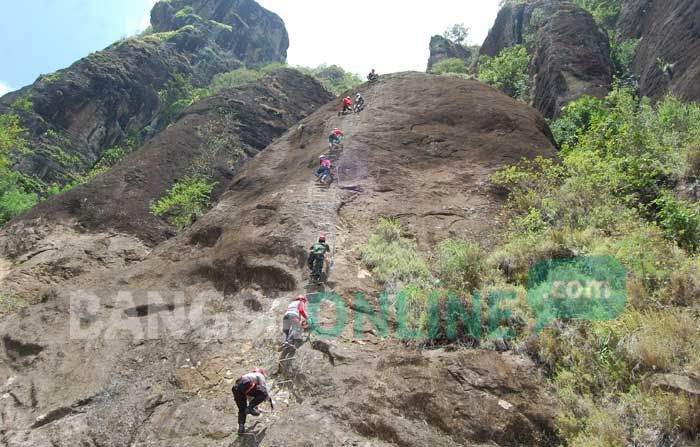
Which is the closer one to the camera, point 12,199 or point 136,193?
point 136,193

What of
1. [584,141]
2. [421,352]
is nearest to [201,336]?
[421,352]

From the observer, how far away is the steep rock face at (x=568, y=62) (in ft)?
79.4

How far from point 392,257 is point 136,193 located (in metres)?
15.4

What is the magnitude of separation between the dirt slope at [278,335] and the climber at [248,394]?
0.83ft

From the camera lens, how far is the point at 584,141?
1547 centimetres

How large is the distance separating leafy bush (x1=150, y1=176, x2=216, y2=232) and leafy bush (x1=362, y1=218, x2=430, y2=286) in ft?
35.3

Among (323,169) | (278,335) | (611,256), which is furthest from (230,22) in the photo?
(611,256)

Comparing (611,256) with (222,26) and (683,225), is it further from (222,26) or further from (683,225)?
(222,26)

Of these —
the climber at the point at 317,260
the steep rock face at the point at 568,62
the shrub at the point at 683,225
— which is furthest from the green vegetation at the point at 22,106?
the shrub at the point at 683,225

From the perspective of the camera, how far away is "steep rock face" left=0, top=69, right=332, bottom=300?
17.7 meters

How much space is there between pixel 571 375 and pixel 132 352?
8.61m

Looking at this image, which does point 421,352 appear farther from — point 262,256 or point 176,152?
point 176,152

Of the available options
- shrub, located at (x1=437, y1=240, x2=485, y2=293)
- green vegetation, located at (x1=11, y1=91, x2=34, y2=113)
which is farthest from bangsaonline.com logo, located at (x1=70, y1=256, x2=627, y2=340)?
green vegetation, located at (x1=11, y1=91, x2=34, y2=113)

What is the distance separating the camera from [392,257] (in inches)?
459
